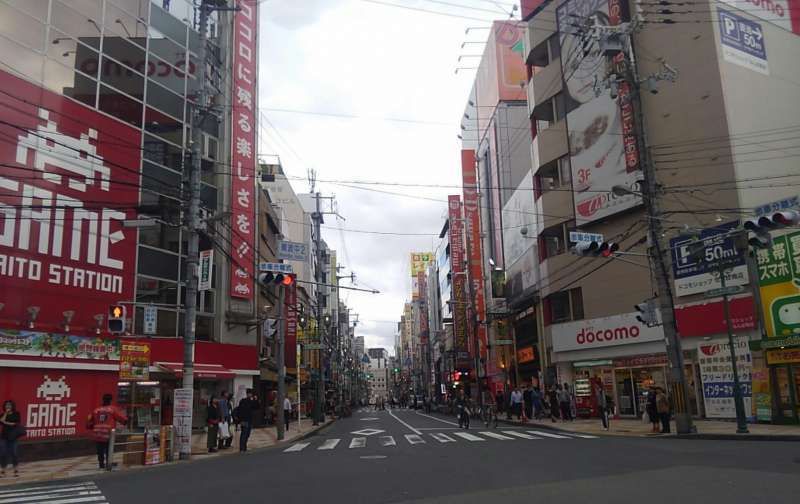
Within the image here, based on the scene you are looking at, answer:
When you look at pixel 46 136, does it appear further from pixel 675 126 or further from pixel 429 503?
pixel 675 126

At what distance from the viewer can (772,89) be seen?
2784 centimetres

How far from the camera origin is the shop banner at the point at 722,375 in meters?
22.4

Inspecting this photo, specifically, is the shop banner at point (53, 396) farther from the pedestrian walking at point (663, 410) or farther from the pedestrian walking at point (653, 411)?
the pedestrian walking at point (663, 410)

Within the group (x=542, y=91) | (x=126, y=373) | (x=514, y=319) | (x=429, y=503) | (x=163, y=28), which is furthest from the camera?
(x=514, y=319)

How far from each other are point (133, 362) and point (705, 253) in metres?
20.5

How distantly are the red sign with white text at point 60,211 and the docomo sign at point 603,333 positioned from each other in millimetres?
20681

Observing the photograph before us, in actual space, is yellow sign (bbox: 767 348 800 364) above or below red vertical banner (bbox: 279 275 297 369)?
below

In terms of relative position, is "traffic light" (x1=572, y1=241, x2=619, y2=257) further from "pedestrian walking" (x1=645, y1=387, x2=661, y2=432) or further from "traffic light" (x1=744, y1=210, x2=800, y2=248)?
"pedestrian walking" (x1=645, y1=387, x2=661, y2=432)

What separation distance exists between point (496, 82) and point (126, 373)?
126 feet

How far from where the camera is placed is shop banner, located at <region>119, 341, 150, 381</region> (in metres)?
19.2

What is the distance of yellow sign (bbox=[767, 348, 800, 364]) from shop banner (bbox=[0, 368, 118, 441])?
21355 mm

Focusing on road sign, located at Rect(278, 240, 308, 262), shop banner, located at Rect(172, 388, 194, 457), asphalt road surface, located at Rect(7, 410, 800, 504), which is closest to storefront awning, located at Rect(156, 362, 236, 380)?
road sign, located at Rect(278, 240, 308, 262)

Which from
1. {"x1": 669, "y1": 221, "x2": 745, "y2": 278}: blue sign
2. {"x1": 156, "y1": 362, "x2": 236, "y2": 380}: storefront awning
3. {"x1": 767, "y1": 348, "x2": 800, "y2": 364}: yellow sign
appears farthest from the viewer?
{"x1": 156, "y1": 362, "x2": 236, "y2": 380}: storefront awning

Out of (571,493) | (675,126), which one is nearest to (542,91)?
(675,126)
